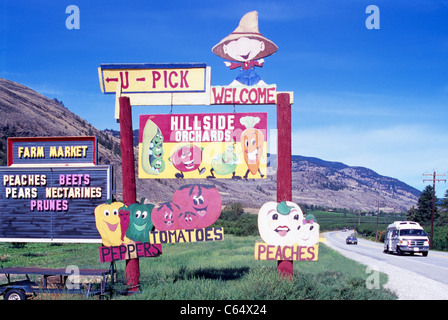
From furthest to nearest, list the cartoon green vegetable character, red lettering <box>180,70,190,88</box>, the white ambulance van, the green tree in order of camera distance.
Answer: the green tree → the white ambulance van → red lettering <box>180,70,190,88</box> → the cartoon green vegetable character

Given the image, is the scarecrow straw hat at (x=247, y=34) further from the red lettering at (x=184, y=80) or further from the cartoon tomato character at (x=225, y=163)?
the cartoon tomato character at (x=225, y=163)

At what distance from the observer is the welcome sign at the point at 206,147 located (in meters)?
10.2

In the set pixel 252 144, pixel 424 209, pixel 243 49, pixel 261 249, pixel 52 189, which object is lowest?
pixel 424 209

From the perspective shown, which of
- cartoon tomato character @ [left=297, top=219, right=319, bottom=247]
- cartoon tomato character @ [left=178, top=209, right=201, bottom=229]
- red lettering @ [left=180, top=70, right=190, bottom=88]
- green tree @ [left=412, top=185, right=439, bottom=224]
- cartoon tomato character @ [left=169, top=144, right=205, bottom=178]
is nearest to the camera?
cartoon tomato character @ [left=297, top=219, right=319, bottom=247]

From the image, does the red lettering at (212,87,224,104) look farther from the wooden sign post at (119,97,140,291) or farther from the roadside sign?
the wooden sign post at (119,97,140,291)

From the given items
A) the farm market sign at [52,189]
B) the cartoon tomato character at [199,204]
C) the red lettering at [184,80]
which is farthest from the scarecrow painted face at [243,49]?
the farm market sign at [52,189]

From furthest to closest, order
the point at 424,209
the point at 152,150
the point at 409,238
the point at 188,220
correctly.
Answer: the point at 424,209
the point at 409,238
the point at 152,150
the point at 188,220

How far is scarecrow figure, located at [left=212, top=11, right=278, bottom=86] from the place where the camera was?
33.7 ft

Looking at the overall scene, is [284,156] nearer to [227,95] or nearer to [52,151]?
[227,95]

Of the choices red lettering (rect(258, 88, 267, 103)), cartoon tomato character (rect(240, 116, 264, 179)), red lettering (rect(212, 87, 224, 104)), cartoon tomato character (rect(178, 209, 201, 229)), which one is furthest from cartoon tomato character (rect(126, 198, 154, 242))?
red lettering (rect(258, 88, 267, 103))

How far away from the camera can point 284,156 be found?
10000 mm

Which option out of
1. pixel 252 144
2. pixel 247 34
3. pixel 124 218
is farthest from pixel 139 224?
pixel 247 34

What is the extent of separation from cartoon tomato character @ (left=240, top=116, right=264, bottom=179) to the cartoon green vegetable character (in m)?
2.18

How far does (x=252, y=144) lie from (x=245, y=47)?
250 centimetres
